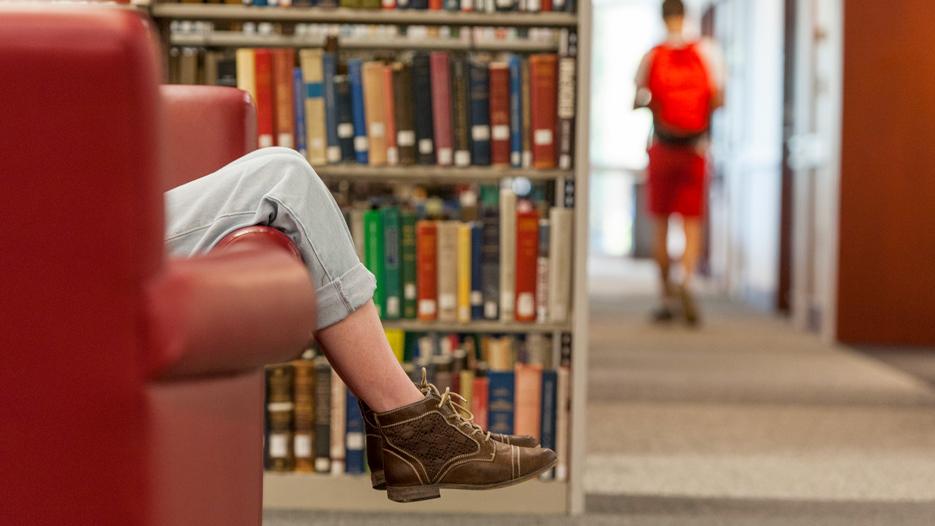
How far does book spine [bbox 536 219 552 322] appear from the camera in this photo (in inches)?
110

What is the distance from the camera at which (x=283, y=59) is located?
2.82 meters

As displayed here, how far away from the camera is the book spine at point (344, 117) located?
9.27ft

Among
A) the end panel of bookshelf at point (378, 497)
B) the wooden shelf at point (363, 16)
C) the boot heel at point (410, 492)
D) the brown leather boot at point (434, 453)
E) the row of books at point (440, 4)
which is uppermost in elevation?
the row of books at point (440, 4)

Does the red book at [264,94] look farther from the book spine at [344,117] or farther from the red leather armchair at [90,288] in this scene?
the red leather armchair at [90,288]

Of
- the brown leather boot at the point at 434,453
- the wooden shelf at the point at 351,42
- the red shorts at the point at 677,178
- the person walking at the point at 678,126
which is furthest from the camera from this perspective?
the red shorts at the point at 677,178

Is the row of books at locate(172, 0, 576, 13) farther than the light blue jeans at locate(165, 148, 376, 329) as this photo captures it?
Yes

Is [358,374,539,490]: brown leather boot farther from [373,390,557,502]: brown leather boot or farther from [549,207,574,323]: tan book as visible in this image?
[549,207,574,323]: tan book

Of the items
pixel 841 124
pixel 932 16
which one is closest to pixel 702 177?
pixel 841 124

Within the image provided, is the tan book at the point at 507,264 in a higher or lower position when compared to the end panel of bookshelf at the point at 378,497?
higher

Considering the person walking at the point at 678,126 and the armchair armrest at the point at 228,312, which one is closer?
the armchair armrest at the point at 228,312

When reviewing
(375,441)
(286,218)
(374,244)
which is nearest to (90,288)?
(286,218)

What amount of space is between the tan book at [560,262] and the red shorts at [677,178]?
3851 millimetres

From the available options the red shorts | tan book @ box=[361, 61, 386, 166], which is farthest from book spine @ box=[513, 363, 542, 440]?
the red shorts

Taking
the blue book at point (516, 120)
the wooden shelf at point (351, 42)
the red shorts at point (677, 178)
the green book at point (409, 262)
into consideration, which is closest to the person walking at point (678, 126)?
the red shorts at point (677, 178)
